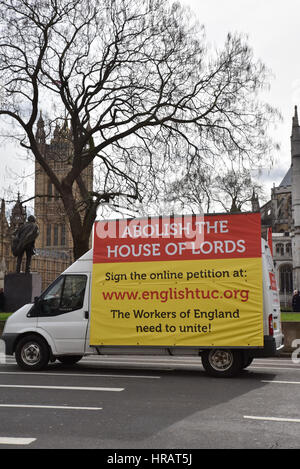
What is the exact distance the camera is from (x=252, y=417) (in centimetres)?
696

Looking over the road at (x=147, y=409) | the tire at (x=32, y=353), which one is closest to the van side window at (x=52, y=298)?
the tire at (x=32, y=353)

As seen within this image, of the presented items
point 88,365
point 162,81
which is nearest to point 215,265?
point 88,365

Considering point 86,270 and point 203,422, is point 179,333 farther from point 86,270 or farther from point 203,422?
point 203,422

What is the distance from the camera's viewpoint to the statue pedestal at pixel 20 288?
71.8 ft

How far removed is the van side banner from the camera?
10445 mm

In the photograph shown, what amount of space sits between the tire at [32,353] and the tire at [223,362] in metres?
3.10

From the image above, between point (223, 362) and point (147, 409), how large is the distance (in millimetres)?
3432

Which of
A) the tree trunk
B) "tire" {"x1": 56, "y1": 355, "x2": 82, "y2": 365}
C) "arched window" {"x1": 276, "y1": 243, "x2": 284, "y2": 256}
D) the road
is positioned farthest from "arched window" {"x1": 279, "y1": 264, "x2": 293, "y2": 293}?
the road

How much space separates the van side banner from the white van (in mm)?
195

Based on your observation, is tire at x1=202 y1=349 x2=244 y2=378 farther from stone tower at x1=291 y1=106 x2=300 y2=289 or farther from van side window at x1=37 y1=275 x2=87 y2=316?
stone tower at x1=291 y1=106 x2=300 y2=289

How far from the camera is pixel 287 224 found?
301 feet

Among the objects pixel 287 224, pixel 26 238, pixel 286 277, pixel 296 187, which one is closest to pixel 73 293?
pixel 26 238

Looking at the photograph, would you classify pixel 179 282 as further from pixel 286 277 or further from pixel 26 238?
pixel 286 277

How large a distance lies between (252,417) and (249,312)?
3550 mm
